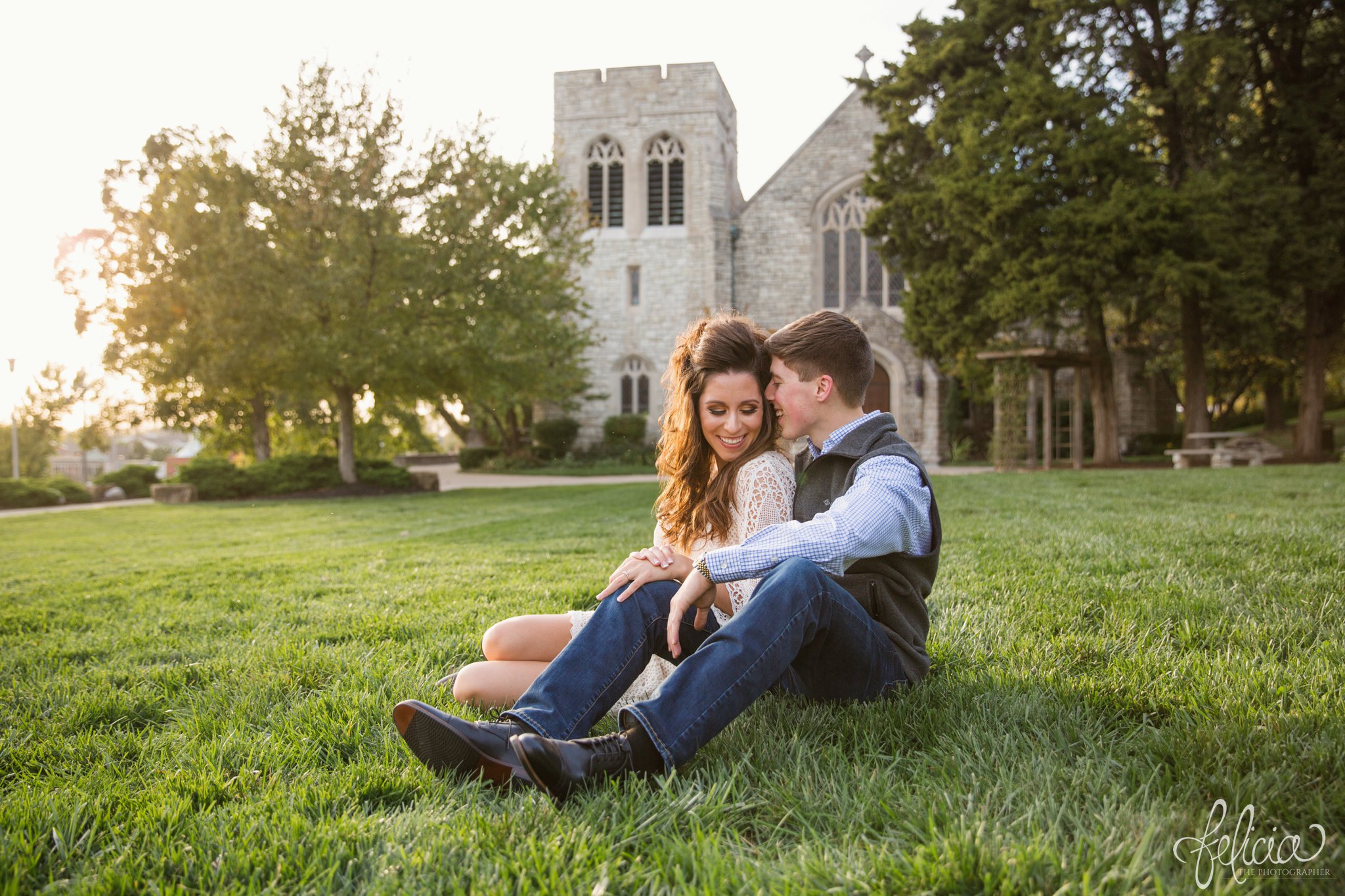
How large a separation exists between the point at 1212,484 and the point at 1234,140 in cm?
1083

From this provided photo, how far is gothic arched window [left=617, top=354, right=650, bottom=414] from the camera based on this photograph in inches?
1052

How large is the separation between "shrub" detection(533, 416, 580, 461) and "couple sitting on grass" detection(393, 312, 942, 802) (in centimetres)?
2333

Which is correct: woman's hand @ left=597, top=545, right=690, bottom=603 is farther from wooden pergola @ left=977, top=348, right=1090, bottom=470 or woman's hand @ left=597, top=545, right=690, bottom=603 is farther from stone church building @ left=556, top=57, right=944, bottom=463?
stone church building @ left=556, top=57, right=944, bottom=463

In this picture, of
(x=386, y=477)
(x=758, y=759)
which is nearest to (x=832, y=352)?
(x=758, y=759)

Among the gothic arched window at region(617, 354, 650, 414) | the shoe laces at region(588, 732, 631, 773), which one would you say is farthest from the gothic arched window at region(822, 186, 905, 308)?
the shoe laces at region(588, 732, 631, 773)

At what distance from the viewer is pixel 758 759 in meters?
2.11

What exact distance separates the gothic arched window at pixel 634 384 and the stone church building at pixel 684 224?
4 centimetres

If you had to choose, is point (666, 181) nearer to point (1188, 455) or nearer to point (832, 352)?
point (1188, 455)

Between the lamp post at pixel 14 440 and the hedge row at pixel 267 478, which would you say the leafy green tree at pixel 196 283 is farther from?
the lamp post at pixel 14 440

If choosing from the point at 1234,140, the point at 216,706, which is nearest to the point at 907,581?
the point at 216,706

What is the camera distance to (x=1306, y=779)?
1.77 meters

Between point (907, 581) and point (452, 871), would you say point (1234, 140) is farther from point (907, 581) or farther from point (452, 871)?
point (452, 871)

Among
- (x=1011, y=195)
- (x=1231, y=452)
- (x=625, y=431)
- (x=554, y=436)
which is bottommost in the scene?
(x=1231, y=452)

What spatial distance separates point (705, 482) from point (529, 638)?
755mm
